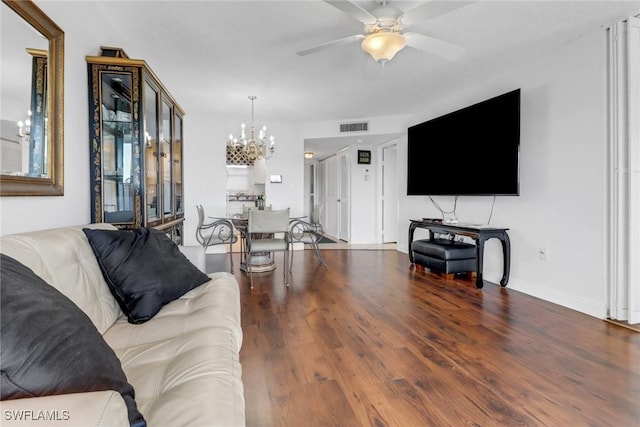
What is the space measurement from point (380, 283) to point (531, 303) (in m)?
1.52

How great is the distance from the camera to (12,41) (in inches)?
56.6

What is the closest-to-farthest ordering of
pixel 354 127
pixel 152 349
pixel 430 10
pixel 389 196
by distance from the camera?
1. pixel 152 349
2. pixel 430 10
3. pixel 354 127
4. pixel 389 196

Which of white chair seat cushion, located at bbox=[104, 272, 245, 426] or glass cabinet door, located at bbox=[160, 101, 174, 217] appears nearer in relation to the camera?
white chair seat cushion, located at bbox=[104, 272, 245, 426]

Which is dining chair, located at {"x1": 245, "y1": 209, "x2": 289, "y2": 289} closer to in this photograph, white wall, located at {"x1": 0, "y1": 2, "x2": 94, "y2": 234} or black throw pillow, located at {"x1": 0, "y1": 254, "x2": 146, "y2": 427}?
white wall, located at {"x1": 0, "y1": 2, "x2": 94, "y2": 234}

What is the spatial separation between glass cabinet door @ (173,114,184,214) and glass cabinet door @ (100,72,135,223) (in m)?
1.07

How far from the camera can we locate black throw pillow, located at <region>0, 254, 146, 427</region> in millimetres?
731

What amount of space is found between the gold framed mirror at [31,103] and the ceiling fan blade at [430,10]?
2086 millimetres

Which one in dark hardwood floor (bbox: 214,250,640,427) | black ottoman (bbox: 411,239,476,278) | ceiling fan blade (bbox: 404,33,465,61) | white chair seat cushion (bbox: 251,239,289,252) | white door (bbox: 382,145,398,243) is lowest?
dark hardwood floor (bbox: 214,250,640,427)

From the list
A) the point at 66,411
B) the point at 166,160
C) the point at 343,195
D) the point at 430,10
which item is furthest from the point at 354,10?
the point at 343,195

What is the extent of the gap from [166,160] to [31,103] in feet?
5.11

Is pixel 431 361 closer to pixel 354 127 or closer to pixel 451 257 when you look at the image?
pixel 451 257

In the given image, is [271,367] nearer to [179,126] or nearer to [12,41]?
[12,41]

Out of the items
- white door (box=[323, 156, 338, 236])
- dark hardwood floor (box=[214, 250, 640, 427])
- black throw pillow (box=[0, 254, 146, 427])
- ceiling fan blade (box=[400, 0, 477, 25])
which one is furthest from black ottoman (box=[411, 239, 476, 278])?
white door (box=[323, 156, 338, 236])

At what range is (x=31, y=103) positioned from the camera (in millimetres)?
1562
